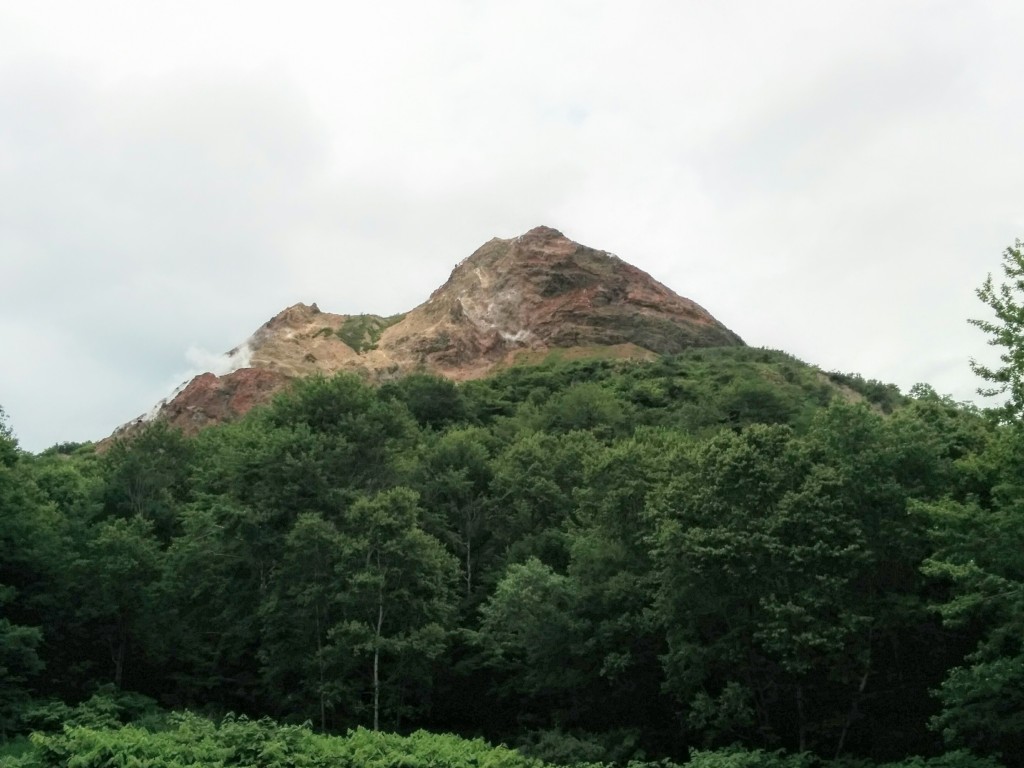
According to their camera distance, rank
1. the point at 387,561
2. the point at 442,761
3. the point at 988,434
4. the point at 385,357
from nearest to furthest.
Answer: the point at 442,761 < the point at 988,434 < the point at 387,561 < the point at 385,357

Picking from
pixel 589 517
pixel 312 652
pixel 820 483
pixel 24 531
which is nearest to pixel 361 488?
pixel 312 652

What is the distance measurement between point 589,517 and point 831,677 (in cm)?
975

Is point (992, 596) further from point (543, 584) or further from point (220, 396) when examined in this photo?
point (220, 396)

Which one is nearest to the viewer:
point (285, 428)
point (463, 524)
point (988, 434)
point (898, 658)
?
point (988, 434)

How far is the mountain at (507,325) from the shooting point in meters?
106

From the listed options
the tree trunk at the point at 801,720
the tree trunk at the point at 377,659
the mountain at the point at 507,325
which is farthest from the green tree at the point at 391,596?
the mountain at the point at 507,325

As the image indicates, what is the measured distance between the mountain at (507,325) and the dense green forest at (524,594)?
56.0 m

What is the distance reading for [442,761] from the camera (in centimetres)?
2195

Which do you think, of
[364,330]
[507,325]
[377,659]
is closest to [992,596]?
[377,659]

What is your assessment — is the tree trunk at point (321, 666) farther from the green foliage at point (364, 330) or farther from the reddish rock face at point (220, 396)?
the green foliage at point (364, 330)

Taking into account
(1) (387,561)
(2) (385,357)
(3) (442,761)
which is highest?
(2) (385,357)

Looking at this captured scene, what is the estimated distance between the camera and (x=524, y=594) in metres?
33.0

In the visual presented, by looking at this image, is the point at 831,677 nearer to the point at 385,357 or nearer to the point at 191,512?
the point at 191,512

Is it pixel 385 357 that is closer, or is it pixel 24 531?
pixel 24 531
